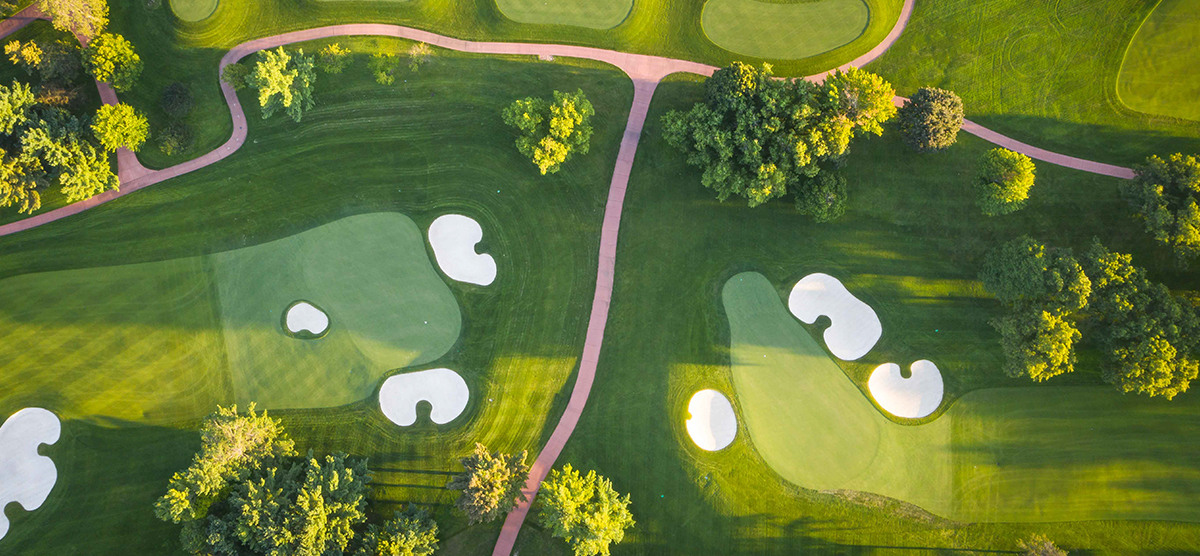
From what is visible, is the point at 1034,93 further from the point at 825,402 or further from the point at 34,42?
the point at 34,42

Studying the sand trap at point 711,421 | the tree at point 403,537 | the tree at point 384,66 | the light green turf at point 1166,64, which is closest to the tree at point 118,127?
the tree at point 384,66

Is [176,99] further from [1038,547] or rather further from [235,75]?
[1038,547]

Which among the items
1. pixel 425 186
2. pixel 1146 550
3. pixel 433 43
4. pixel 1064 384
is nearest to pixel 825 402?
pixel 1064 384

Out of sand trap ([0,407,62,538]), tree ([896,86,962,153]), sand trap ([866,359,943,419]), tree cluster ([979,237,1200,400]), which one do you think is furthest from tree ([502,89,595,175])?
sand trap ([0,407,62,538])

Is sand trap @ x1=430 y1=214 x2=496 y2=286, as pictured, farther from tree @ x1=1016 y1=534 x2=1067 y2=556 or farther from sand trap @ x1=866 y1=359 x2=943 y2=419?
tree @ x1=1016 y1=534 x2=1067 y2=556

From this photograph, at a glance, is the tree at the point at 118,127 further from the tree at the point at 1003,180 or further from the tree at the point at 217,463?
the tree at the point at 1003,180
